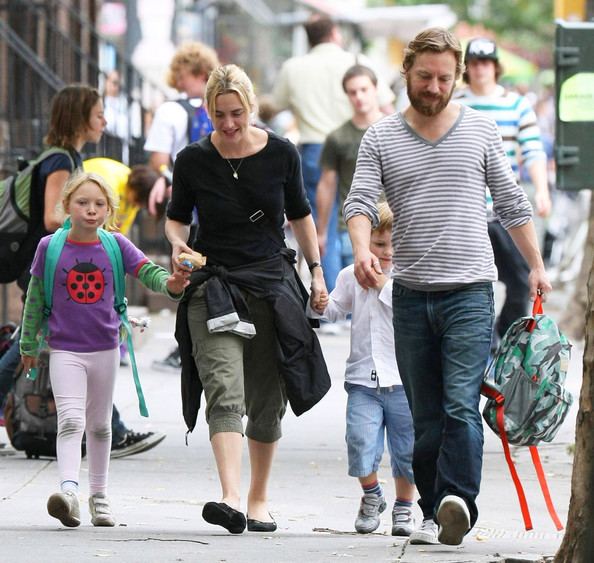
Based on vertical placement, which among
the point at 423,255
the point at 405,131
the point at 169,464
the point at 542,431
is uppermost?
the point at 405,131

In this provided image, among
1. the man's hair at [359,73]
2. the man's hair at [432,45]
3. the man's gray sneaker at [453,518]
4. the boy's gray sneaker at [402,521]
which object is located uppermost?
the man's hair at [432,45]

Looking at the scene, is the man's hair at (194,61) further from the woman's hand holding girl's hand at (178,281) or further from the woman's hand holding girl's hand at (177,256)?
the woman's hand holding girl's hand at (178,281)

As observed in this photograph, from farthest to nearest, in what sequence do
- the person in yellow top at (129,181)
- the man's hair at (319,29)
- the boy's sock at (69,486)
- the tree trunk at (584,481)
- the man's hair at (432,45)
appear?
the man's hair at (319,29), the person in yellow top at (129,181), the boy's sock at (69,486), the man's hair at (432,45), the tree trunk at (584,481)

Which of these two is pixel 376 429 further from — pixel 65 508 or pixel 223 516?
pixel 65 508

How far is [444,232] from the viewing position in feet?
19.1

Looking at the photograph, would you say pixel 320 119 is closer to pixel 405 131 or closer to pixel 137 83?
pixel 137 83

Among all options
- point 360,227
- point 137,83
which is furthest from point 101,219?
point 137,83

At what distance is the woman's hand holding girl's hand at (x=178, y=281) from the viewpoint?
606cm

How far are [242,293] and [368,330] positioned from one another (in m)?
0.63

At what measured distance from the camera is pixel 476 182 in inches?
231

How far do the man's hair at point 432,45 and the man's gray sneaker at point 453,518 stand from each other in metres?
1.53

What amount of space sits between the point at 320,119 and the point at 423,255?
7207 millimetres

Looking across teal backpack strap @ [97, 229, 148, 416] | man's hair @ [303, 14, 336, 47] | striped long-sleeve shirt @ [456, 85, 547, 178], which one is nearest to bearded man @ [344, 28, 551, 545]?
teal backpack strap @ [97, 229, 148, 416]

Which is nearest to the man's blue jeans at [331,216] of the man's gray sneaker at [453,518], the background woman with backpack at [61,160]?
the background woman with backpack at [61,160]
